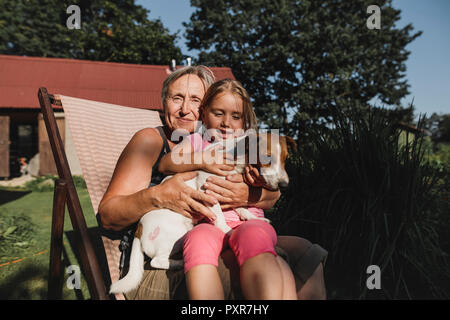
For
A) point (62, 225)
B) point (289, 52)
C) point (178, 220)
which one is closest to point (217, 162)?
point (178, 220)

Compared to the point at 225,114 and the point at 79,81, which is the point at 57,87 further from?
the point at 225,114

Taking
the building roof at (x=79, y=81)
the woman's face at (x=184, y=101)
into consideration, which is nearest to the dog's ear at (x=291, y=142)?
the woman's face at (x=184, y=101)

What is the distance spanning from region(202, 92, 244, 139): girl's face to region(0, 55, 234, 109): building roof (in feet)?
37.1

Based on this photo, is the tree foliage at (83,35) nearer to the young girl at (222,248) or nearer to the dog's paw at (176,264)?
the young girl at (222,248)

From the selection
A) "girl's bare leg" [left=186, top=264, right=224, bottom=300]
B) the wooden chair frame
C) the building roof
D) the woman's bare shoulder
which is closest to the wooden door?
the building roof

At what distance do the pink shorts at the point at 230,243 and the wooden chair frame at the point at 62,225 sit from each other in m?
0.48

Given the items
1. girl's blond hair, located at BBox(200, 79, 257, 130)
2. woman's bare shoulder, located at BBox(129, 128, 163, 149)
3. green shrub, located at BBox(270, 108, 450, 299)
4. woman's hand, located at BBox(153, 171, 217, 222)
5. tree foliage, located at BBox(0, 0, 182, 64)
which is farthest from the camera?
tree foliage, located at BBox(0, 0, 182, 64)

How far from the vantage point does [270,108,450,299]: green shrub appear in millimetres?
2574

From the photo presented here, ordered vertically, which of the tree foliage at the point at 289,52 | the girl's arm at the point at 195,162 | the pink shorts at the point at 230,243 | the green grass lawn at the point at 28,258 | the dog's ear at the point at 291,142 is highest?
the tree foliage at the point at 289,52

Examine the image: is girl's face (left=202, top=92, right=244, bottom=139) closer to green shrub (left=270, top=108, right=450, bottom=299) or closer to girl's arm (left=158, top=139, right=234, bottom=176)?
girl's arm (left=158, top=139, right=234, bottom=176)

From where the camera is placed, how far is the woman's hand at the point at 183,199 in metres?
1.60

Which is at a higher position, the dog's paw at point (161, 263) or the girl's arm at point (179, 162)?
the girl's arm at point (179, 162)
